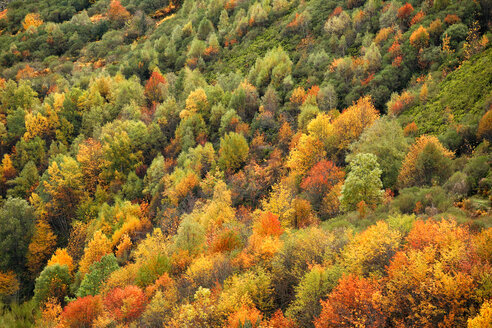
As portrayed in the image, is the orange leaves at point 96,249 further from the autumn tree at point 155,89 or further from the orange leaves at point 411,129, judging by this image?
the autumn tree at point 155,89

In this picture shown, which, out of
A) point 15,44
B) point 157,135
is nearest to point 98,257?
point 157,135

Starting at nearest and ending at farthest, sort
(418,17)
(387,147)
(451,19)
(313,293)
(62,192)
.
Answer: (313,293), (387,147), (451,19), (418,17), (62,192)

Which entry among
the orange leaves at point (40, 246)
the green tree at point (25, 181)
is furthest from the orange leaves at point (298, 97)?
the green tree at point (25, 181)

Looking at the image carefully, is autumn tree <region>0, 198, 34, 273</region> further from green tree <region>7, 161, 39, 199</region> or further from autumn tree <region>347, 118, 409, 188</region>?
autumn tree <region>347, 118, 409, 188</region>

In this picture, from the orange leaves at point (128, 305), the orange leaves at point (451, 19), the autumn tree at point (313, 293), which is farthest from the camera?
the orange leaves at point (451, 19)

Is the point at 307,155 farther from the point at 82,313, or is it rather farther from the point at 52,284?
the point at 52,284

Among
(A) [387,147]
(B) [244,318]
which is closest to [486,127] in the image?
(A) [387,147]

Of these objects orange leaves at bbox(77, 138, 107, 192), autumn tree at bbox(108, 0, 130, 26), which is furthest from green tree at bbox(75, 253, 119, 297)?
autumn tree at bbox(108, 0, 130, 26)
